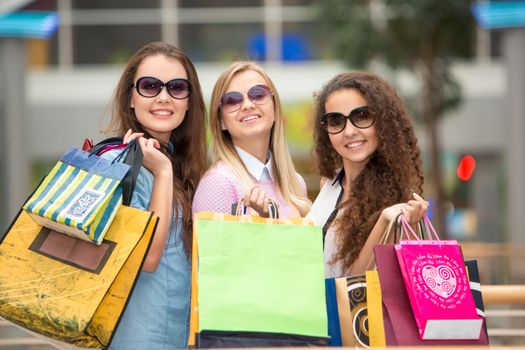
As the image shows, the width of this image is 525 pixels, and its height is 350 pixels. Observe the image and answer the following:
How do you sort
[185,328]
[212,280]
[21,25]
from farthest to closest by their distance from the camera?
[21,25], [185,328], [212,280]

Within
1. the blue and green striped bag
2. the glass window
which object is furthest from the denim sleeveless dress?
the glass window

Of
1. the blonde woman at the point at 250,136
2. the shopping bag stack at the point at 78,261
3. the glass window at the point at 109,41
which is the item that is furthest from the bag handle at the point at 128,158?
the glass window at the point at 109,41

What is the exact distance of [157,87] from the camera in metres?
3.74

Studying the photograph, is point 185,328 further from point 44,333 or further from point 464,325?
point 464,325

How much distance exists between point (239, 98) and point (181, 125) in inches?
11.0

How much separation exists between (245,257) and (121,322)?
0.60 meters

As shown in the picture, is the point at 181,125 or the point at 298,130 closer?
the point at 181,125

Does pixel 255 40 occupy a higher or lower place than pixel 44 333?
higher

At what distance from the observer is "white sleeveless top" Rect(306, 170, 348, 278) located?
12.5ft

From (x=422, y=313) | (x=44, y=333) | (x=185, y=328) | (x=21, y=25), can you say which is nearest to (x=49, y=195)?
(x=44, y=333)

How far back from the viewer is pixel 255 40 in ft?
74.8

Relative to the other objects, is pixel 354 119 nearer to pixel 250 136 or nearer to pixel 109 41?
pixel 250 136

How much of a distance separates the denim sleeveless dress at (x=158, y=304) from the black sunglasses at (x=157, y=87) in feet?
1.18

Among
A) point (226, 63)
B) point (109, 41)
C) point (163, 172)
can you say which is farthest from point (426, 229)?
point (109, 41)
